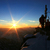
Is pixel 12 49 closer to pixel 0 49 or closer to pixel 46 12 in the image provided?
pixel 0 49

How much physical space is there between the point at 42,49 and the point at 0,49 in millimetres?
19551

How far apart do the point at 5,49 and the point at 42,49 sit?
63.2 feet

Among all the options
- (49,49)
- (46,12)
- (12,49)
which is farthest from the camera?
(12,49)

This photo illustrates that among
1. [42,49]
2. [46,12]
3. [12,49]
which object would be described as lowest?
[12,49]

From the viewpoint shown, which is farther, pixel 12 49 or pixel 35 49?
pixel 12 49

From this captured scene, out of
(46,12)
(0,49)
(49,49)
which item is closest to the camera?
(46,12)

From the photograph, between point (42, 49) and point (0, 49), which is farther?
point (0, 49)

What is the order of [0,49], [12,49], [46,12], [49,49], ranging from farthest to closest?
[12,49]
[0,49]
[49,49]
[46,12]

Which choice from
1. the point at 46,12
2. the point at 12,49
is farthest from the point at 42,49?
the point at 12,49

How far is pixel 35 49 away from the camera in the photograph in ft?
21.0

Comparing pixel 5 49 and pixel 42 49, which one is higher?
pixel 42 49

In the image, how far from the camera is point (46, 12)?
562 centimetres

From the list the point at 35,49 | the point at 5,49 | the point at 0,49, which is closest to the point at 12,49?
the point at 5,49

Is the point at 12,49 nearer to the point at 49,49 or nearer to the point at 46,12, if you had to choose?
the point at 49,49
